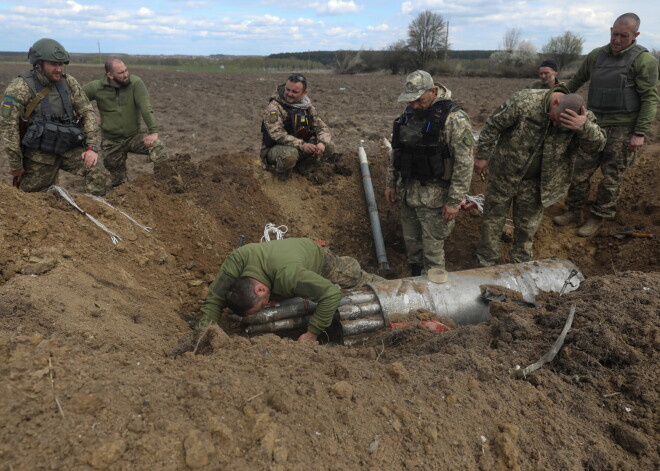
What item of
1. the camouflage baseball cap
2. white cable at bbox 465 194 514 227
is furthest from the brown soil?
the camouflage baseball cap

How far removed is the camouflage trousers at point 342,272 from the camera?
461cm

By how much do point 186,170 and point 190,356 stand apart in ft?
13.6

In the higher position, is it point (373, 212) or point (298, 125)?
point (298, 125)

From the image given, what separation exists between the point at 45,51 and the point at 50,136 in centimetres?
86

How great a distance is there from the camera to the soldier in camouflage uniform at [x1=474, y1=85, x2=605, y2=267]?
13.9 feet

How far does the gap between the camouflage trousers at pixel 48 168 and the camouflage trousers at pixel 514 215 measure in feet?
15.0

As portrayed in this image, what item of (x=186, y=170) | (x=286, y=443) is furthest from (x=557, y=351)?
(x=186, y=170)

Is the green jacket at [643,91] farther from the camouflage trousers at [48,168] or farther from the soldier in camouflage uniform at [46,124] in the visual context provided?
the camouflage trousers at [48,168]

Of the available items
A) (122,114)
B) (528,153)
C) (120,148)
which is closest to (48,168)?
(120,148)

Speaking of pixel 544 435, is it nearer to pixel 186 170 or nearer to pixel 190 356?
pixel 190 356

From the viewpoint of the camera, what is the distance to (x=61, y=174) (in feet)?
26.1

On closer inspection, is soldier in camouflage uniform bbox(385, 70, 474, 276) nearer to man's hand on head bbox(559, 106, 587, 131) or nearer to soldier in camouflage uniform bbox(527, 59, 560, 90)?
man's hand on head bbox(559, 106, 587, 131)

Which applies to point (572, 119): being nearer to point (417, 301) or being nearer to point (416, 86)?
point (416, 86)

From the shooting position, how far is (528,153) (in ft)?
15.0
